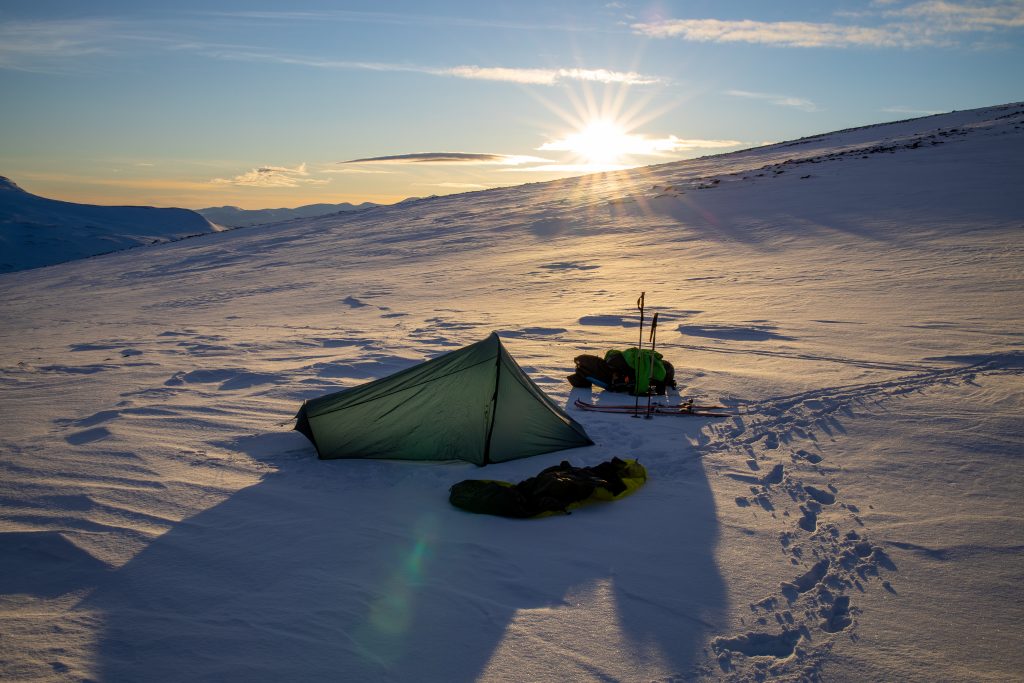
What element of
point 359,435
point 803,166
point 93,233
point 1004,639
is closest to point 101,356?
point 359,435

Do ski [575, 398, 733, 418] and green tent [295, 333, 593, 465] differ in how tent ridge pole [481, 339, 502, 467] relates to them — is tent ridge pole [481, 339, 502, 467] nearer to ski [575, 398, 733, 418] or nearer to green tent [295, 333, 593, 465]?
green tent [295, 333, 593, 465]

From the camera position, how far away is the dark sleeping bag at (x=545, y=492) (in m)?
6.12

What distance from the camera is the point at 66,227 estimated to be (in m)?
126

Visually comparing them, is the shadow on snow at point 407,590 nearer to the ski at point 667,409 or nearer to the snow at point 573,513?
the snow at point 573,513

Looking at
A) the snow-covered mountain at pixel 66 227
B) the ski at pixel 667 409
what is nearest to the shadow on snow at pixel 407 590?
the ski at pixel 667 409

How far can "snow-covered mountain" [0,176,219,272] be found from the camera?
356ft

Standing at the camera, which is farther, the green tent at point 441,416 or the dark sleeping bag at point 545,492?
the green tent at point 441,416

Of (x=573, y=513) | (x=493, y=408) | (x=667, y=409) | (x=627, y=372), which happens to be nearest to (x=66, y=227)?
(x=627, y=372)

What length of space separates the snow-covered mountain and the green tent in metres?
79.9

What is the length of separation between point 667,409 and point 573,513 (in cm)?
333

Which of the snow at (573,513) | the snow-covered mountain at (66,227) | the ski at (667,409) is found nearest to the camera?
the snow at (573,513)

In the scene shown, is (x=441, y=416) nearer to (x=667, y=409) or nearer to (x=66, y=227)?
(x=667, y=409)

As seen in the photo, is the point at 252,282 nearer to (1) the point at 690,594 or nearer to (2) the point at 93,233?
(1) the point at 690,594

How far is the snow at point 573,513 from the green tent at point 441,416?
254 millimetres
